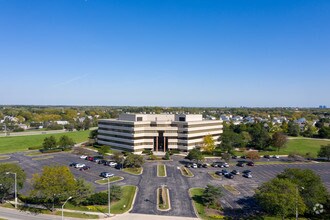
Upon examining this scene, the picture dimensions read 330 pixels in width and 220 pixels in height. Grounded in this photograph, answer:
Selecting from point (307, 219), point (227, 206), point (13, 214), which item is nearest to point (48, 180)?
point (13, 214)

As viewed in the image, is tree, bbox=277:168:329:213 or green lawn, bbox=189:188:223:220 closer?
tree, bbox=277:168:329:213

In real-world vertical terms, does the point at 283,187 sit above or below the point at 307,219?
above

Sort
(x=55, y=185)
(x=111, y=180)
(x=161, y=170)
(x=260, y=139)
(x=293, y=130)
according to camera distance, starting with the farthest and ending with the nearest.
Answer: (x=293, y=130) → (x=260, y=139) → (x=161, y=170) → (x=111, y=180) → (x=55, y=185)

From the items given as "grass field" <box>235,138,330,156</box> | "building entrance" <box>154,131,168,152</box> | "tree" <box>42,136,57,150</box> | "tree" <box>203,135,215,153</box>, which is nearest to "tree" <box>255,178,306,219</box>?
"tree" <box>203,135,215,153</box>

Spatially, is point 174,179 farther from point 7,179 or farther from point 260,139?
point 260,139

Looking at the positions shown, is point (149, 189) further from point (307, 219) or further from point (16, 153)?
point (16, 153)

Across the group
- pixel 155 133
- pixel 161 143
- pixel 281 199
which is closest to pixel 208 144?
pixel 161 143

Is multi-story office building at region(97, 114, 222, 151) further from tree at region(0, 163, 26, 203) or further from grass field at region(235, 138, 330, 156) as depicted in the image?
tree at region(0, 163, 26, 203)
